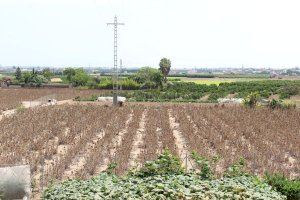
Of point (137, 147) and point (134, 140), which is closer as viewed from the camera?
point (137, 147)

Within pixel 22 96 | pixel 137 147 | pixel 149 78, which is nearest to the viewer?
pixel 137 147

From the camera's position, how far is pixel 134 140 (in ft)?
58.4

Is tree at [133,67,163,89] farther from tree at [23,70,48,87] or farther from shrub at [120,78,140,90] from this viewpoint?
tree at [23,70,48,87]

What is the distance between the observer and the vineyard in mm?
13109

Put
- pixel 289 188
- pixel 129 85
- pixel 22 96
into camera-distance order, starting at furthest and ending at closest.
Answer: pixel 129 85, pixel 22 96, pixel 289 188

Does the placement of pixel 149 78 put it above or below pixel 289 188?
below

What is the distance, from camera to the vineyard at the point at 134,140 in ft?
43.0

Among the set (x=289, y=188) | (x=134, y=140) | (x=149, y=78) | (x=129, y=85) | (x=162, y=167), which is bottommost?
(x=129, y=85)

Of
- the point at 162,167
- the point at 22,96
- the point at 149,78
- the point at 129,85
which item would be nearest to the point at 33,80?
the point at 129,85

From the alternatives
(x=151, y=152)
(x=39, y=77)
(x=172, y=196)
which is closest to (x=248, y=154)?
(x=151, y=152)

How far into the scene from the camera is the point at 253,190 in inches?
305

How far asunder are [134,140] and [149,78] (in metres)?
43.6

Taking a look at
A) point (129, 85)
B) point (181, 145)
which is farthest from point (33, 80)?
point (181, 145)

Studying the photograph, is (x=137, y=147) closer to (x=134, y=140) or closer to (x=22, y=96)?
(x=134, y=140)
